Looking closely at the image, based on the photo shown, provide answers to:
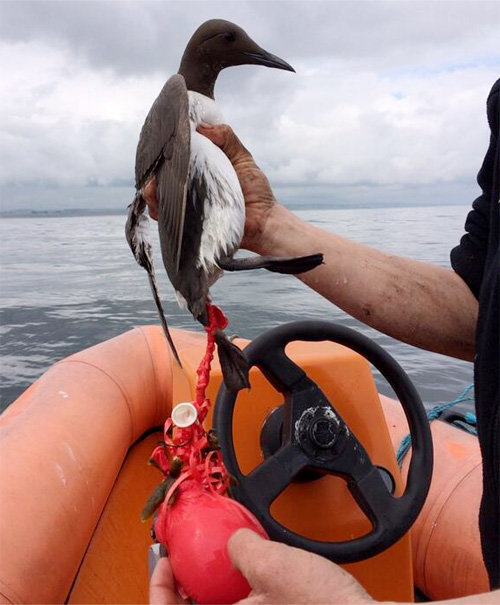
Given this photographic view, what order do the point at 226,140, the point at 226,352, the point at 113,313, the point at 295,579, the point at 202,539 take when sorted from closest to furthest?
1. the point at 295,579
2. the point at 202,539
3. the point at 226,352
4. the point at 226,140
5. the point at 113,313

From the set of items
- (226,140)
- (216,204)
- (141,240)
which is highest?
(226,140)

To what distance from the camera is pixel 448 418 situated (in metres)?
2.89

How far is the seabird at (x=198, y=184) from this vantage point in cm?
127

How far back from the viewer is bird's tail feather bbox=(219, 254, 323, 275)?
1.11m

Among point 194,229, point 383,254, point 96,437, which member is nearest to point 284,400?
point 383,254

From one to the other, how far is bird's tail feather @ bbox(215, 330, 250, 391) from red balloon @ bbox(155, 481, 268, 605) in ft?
0.79

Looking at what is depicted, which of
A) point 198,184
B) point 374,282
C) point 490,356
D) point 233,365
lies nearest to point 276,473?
point 233,365

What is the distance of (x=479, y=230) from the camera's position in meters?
1.50

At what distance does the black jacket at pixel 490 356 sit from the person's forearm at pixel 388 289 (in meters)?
0.18

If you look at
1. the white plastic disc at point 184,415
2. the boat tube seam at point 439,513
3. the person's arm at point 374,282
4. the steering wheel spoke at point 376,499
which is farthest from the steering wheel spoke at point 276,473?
the boat tube seam at point 439,513

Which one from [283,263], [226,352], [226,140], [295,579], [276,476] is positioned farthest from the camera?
[276,476]

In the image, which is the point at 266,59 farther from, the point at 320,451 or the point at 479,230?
the point at 320,451

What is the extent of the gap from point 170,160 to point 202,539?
80 cm

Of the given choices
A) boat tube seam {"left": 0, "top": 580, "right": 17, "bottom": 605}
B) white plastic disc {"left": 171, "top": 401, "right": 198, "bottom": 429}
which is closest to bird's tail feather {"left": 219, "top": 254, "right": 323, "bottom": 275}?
white plastic disc {"left": 171, "top": 401, "right": 198, "bottom": 429}
